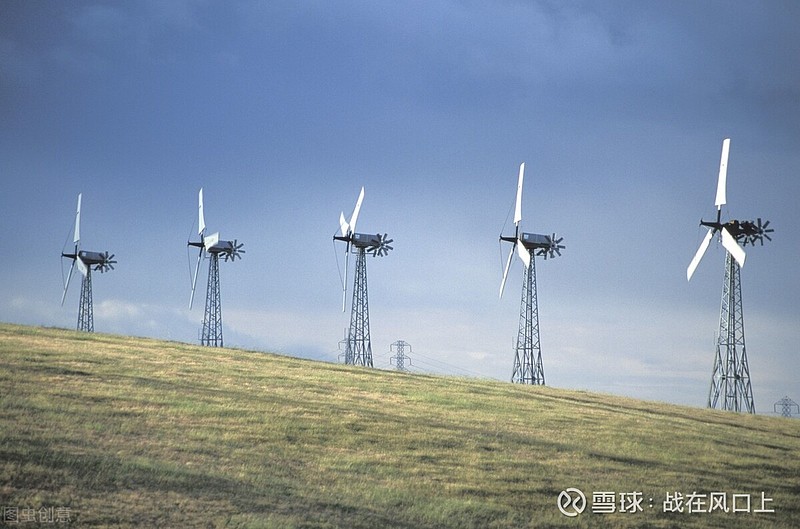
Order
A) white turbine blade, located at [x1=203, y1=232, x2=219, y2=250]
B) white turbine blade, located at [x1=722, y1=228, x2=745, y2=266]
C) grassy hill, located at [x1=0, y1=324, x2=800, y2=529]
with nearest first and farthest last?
grassy hill, located at [x1=0, y1=324, x2=800, y2=529] < white turbine blade, located at [x1=722, y1=228, x2=745, y2=266] < white turbine blade, located at [x1=203, y1=232, x2=219, y2=250]

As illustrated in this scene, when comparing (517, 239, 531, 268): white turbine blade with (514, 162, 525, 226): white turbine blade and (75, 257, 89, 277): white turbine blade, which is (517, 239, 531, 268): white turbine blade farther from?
(75, 257, 89, 277): white turbine blade

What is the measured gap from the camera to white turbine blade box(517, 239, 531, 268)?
3359 inches

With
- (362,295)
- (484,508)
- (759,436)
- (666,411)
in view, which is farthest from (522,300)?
(484,508)

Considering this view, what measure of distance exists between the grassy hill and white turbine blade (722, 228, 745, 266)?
23.6m

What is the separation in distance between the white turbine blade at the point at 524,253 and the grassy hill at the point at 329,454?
29806 millimetres

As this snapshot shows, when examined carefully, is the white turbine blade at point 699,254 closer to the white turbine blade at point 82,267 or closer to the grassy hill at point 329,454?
the grassy hill at point 329,454

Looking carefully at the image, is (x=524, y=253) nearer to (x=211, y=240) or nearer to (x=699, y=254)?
(x=699, y=254)

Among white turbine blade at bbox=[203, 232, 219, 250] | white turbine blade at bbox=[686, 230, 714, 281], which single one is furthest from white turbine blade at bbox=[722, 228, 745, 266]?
white turbine blade at bbox=[203, 232, 219, 250]

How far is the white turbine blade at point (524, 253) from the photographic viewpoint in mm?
85331

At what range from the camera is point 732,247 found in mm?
77875

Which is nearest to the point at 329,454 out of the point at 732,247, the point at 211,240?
the point at 732,247

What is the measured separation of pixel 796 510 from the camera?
1348 inches

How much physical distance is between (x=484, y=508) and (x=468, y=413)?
17849 millimetres

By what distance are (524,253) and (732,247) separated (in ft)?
64.1
